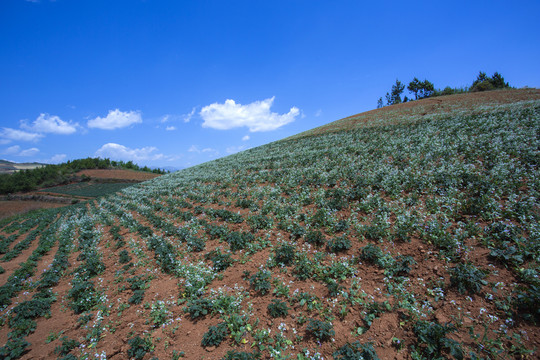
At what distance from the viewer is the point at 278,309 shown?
569 centimetres

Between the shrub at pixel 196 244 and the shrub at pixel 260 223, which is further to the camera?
the shrub at pixel 260 223

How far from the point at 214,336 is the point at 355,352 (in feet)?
10.2

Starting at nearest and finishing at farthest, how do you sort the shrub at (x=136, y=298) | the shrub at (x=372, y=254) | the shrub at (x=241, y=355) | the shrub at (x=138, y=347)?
1. the shrub at (x=241, y=355)
2. the shrub at (x=138, y=347)
3. the shrub at (x=372, y=254)
4. the shrub at (x=136, y=298)

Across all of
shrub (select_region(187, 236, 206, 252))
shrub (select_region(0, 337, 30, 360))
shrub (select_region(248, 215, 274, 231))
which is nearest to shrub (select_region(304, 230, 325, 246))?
shrub (select_region(248, 215, 274, 231))

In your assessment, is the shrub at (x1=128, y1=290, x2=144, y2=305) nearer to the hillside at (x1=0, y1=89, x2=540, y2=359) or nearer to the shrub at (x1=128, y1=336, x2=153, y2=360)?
the hillside at (x1=0, y1=89, x2=540, y2=359)

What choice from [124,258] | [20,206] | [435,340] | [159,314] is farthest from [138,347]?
[20,206]

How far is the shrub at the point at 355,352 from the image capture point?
4184 mm

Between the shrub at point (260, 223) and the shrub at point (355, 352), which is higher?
the shrub at point (260, 223)

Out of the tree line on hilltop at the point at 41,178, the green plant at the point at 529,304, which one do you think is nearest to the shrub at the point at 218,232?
the green plant at the point at 529,304

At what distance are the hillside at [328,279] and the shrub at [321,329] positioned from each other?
0.04 meters

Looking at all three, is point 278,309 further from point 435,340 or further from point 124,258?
point 124,258

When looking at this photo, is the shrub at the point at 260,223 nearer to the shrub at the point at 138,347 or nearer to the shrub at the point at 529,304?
the shrub at the point at 138,347

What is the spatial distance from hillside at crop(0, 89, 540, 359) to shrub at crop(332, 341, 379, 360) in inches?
1.1

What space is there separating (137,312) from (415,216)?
33.7ft
